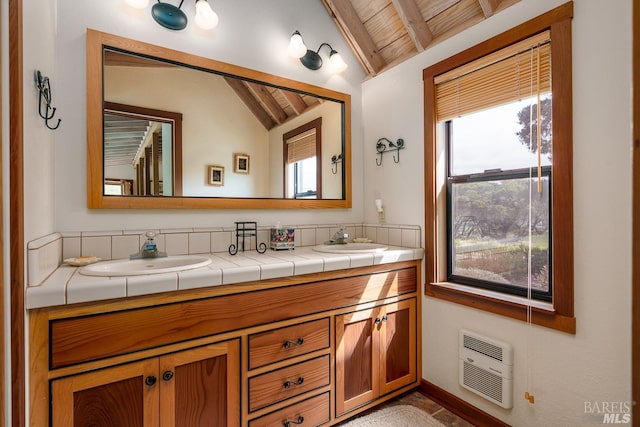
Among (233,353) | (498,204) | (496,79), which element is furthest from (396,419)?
(496,79)

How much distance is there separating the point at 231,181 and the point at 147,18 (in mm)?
977

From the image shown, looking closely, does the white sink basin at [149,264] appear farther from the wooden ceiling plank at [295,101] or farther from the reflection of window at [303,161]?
the wooden ceiling plank at [295,101]

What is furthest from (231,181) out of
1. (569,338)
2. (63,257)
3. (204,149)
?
(569,338)

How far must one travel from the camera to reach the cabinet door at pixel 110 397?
3.37 ft

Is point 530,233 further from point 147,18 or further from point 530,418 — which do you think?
point 147,18

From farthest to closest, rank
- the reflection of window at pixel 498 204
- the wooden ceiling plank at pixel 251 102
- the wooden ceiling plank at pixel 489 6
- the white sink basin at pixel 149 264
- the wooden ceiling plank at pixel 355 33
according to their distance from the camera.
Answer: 1. the wooden ceiling plank at pixel 355 33
2. the wooden ceiling plank at pixel 251 102
3. the wooden ceiling plank at pixel 489 6
4. the reflection of window at pixel 498 204
5. the white sink basin at pixel 149 264

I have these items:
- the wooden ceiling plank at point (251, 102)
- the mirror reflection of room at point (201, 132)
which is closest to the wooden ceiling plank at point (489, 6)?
the mirror reflection of room at point (201, 132)

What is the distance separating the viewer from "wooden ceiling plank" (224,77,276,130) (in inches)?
77.4

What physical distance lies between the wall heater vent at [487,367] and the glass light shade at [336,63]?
1980 millimetres

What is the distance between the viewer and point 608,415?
4.11 ft

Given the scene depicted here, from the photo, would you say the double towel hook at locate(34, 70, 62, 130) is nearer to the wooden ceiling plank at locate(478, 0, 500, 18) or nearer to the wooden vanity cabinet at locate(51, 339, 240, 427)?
the wooden vanity cabinet at locate(51, 339, 240, 427)

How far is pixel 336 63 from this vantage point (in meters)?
2.33

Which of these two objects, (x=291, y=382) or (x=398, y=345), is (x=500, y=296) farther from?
(x=291, y=382)

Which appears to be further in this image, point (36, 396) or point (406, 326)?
point (406, 326)
